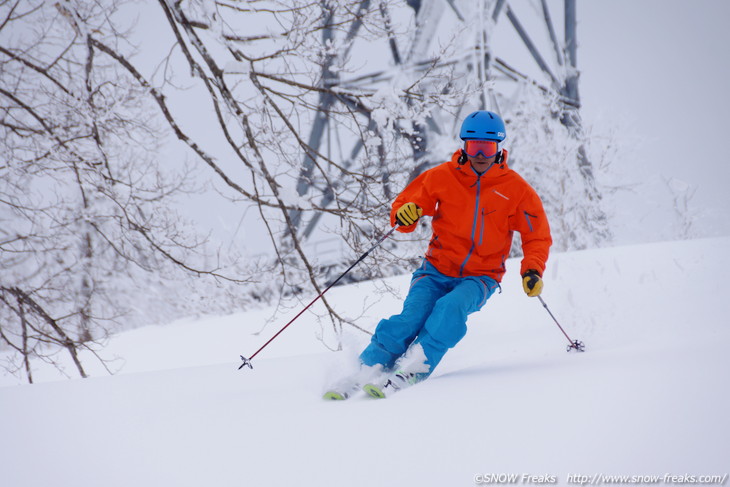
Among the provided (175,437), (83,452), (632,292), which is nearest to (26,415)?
(83,452)

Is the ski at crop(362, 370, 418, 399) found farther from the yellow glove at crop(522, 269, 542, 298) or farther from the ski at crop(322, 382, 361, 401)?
the yellow glove at crop(522, 269, 542, 298)

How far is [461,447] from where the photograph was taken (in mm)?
1186

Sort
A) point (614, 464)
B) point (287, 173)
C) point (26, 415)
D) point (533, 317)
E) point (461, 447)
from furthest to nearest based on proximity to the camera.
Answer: point (533, 317), point (287, 173), point (26, 415), point (461, 447), point (614, 464)

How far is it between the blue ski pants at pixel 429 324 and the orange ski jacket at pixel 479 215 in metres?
0.13

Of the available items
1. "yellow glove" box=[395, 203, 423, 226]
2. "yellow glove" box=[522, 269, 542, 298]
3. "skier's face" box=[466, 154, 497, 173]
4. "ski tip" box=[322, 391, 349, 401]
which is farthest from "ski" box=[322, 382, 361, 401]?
"skier's face" box=[466, 154, 497, 173]

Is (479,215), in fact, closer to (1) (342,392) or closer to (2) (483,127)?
(2) (483,127)

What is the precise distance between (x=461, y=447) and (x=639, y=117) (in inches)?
666

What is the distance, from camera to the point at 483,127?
98.5 inches

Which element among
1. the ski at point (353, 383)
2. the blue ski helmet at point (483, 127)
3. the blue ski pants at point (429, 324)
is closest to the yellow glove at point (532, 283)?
the blue ski pants at point (429, 324)

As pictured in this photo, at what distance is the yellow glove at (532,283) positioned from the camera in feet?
7.94

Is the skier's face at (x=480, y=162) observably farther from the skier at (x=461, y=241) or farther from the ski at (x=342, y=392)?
the ski at (x=342, y=392)

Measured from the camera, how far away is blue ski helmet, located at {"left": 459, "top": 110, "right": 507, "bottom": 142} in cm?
250

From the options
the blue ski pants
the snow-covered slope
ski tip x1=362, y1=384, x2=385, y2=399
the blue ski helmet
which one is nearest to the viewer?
the snow-covered slope

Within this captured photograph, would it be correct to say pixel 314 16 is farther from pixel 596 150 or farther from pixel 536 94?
pixel 596 150
